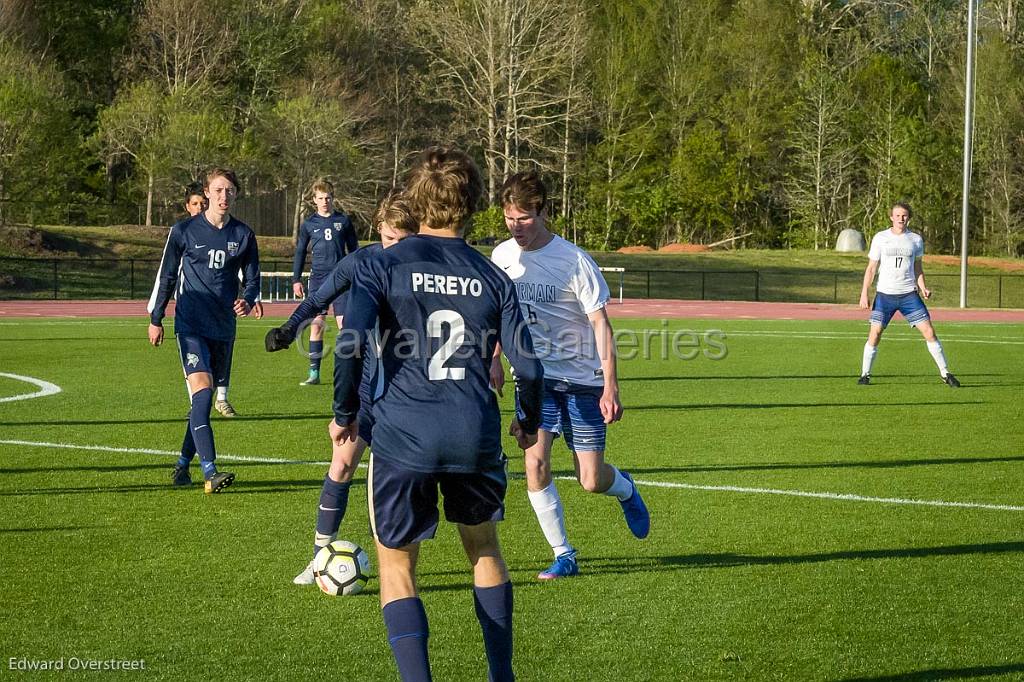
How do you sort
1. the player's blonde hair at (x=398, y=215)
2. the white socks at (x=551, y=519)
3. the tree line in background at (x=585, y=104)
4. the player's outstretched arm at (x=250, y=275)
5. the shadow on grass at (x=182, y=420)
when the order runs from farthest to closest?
the tree line in background at (x=585, y=104) → the shadow on grass at (x=182, y=420) → the player's outstretched arm at (x=250, y=275) → the white socks at (x=551, y=519) → the player's blonde hair at (x=398, y=215)

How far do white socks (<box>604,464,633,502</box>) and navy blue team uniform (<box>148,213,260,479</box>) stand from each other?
128 inches

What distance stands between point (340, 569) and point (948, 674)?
8.70ft

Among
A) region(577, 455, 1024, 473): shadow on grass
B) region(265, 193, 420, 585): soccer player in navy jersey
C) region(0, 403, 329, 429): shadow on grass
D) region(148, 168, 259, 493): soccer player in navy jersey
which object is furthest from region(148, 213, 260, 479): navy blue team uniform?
region(0, 403, 329, 429): shadow on grass

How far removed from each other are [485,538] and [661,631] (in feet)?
4.35

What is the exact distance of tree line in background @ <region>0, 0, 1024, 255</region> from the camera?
175 ft

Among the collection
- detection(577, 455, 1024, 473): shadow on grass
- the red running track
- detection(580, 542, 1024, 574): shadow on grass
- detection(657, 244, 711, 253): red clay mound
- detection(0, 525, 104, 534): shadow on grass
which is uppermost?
detection(657, 244, 711, 253): red clay mound

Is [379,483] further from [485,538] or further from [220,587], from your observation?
[220,587]

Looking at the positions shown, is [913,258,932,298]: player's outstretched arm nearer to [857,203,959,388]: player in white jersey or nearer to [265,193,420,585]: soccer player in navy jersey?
[857,203,959,388]: player in white jersey

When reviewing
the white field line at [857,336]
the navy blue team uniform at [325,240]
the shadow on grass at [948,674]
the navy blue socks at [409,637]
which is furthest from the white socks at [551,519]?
the white field line at [857,336]

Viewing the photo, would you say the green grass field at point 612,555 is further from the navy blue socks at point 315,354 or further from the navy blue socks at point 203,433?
the navy blue socks at point 315,354

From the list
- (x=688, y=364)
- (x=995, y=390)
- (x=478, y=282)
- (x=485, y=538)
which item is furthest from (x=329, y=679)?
(x=688, y=364)

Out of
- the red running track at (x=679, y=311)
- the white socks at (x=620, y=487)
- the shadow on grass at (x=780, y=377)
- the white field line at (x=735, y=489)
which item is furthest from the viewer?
the red running track at (x=679, y=311)

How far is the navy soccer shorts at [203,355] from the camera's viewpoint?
8.95 m

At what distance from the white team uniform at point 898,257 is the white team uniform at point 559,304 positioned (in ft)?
32.6
